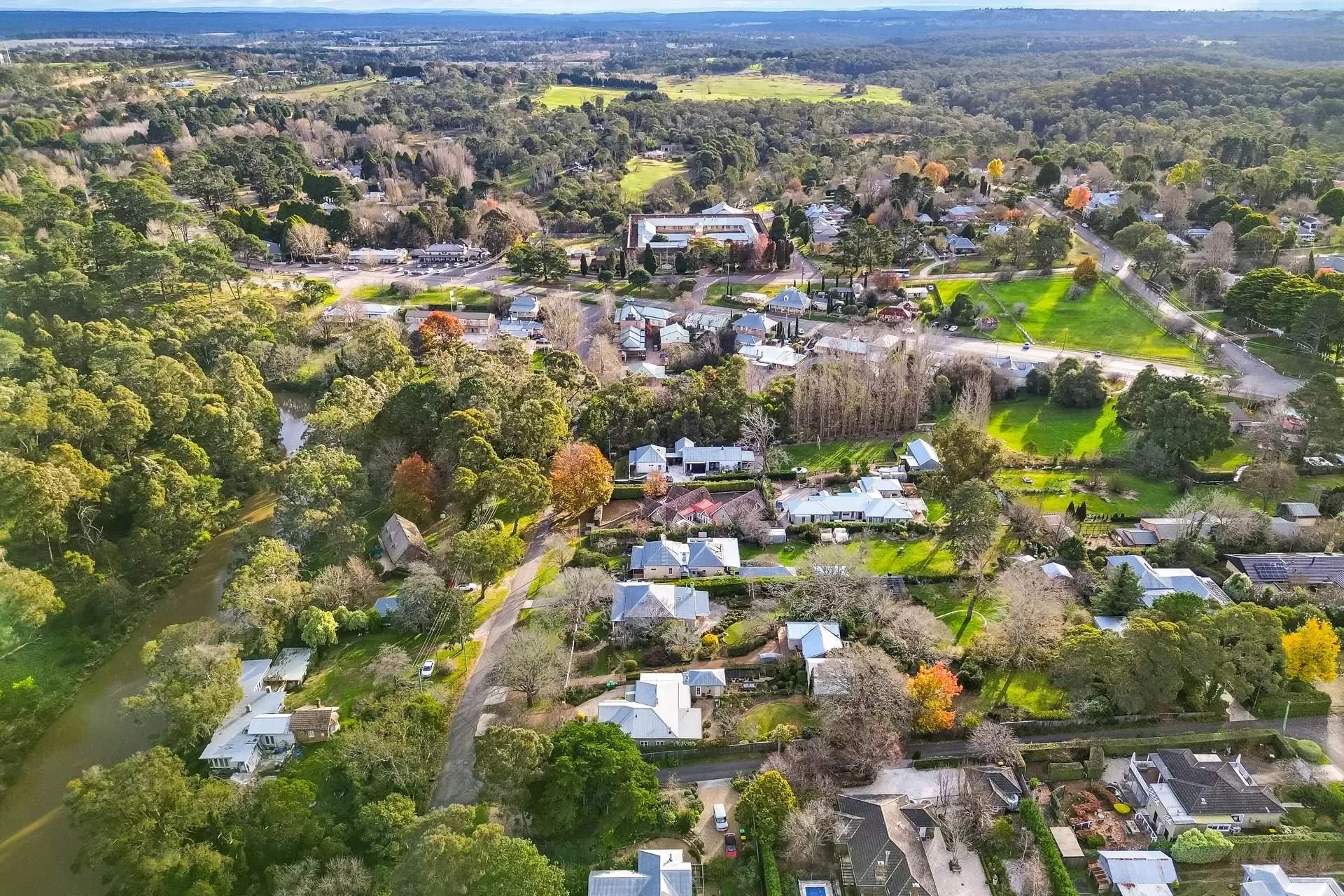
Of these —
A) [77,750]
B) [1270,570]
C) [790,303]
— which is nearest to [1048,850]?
[1270,570]

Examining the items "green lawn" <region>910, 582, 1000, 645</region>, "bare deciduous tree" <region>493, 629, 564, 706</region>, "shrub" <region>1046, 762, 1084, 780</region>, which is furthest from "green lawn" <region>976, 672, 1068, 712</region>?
"bare deciduous tree" <region>493, 629, 564, 706</region>

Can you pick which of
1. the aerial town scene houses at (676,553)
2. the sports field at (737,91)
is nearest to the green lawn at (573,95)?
the sports field at (737,91)

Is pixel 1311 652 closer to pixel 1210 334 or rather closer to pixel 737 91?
pixel 1210 334

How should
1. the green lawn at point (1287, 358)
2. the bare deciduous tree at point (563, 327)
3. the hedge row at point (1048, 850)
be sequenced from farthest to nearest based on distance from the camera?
the bare deciduous tree at point (563, 327), the green lawn at point (1287, 358), the hedge row at point (1048, 850)

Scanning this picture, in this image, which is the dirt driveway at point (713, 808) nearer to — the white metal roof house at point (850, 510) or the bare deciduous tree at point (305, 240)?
the white metal roof house at point (850, 510)

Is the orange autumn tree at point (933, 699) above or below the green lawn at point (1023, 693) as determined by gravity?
above

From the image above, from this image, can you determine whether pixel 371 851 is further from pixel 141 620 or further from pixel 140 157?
pixel 140 157

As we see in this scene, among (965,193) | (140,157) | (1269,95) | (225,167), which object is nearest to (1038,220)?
(965,193)
